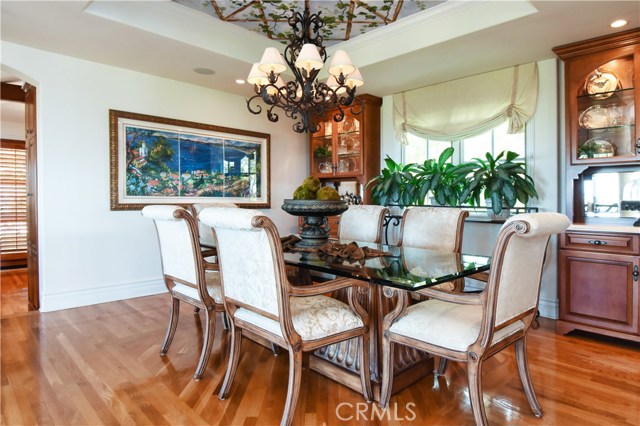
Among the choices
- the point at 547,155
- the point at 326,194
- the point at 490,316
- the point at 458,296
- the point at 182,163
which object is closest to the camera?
the point at 490,316

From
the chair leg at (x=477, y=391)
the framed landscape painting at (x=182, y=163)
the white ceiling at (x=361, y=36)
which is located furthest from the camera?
the framed landscape painting at (x=182, y=163)

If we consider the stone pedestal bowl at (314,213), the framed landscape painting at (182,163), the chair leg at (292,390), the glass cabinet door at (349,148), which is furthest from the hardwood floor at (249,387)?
the glass cabinet door at (349,148)

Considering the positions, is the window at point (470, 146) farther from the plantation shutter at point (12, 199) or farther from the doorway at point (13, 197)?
the plantation shutter at point (12, 199)

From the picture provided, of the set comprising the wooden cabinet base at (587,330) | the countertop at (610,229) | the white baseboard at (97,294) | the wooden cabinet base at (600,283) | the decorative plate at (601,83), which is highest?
the decorative plate at (601,83)

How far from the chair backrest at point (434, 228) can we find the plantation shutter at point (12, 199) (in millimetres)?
6169

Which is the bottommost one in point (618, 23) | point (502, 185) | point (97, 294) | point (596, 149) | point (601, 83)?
point (97, 294)

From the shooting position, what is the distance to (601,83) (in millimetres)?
3207

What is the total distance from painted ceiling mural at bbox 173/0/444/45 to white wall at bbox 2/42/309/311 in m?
1.33

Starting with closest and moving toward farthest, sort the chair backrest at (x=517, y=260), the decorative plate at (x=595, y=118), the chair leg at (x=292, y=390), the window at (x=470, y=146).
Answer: the chair backrest at (x=517, y=260)
the chair leg at (x=292, y=390)
the decorative plate at (x=595, y=118)
the window at (x=470, y=146)

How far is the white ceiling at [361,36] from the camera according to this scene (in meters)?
2.83

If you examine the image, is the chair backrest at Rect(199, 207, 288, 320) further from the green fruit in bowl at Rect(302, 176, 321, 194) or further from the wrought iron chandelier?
the wrought iron chandelier

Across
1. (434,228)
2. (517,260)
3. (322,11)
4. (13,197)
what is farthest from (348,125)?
(13,197)

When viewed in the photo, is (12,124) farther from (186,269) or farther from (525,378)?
(525,378)

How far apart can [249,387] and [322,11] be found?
3.13m
